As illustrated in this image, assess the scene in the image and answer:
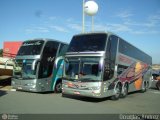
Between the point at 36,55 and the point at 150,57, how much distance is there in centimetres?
1416

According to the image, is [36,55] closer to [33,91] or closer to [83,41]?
[33,91]

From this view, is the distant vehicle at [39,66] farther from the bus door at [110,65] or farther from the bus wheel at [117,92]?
the bus door at [110,65]

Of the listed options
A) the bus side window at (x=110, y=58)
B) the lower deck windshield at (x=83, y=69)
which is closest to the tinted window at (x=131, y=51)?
the bus side window at (x=110, y=58)

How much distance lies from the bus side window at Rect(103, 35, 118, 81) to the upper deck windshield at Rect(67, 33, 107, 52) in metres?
0.40

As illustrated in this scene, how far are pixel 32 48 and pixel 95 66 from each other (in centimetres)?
585

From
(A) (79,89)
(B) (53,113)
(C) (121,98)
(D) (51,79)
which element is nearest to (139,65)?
(C) (121,98)

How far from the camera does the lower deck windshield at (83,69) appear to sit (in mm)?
15160

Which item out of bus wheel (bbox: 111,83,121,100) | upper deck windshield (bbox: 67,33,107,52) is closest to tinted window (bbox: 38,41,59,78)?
upper deck windshield (bbox: 67,33,107,52)

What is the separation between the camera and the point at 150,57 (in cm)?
2897

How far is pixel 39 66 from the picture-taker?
1852 cm

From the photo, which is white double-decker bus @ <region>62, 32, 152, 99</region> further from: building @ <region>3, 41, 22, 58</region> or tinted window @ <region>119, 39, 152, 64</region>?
building @ <region>3, 41, 22, 58</region>

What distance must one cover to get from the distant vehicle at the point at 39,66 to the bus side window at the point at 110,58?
15.9 ft

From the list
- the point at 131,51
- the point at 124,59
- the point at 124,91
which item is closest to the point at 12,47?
the point at 131,51

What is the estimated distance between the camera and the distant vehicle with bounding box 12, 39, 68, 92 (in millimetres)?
18594
